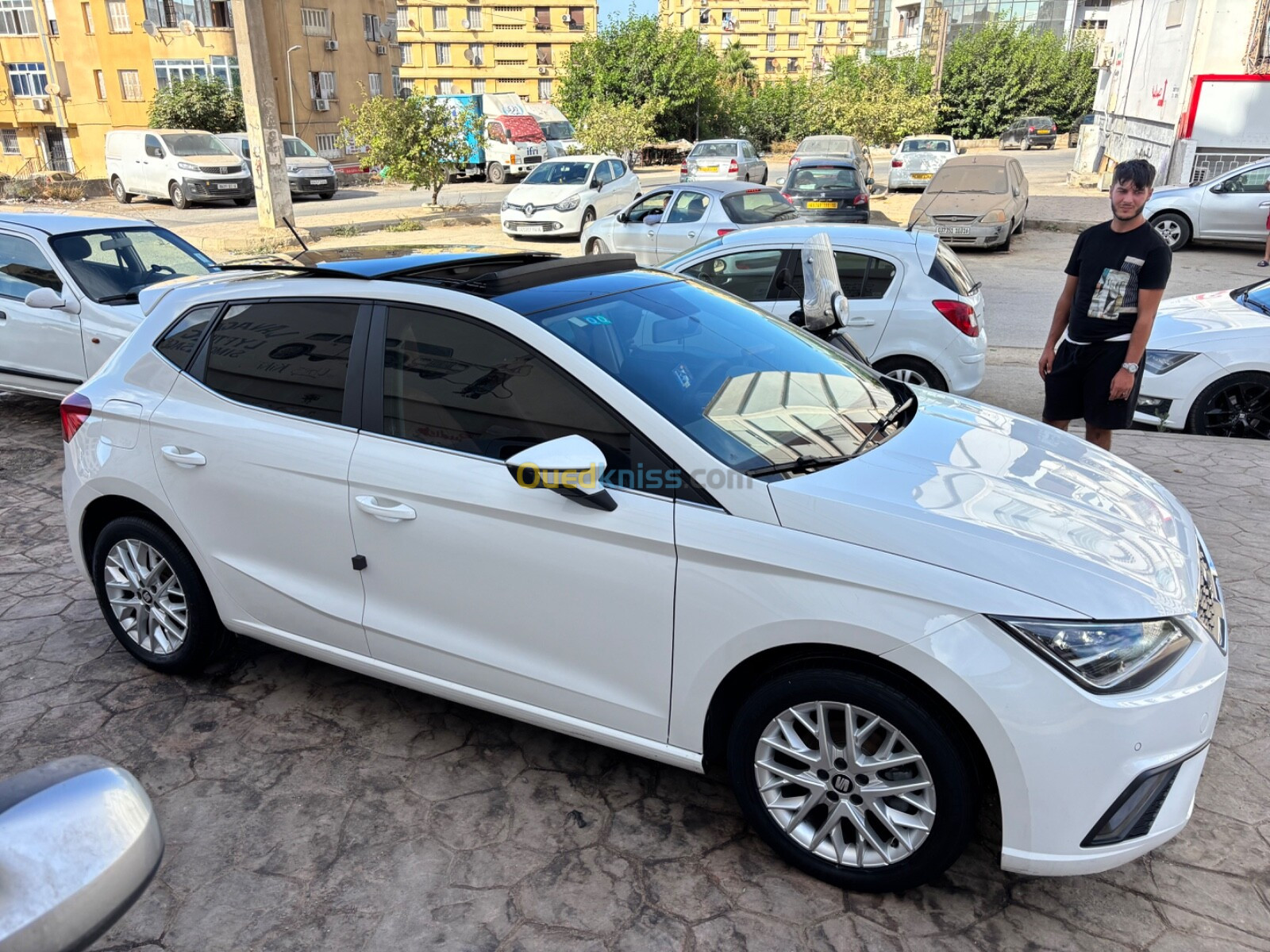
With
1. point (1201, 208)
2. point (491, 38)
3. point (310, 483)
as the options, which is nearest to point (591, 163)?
point (1201, 208)

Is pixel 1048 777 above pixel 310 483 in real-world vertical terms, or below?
below

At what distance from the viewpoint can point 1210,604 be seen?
2.74 metres

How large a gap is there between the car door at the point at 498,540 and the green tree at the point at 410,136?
2059cm

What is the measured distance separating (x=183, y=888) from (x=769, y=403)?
7.65ft

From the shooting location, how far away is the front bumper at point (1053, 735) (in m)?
2.27

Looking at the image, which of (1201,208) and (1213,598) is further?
(1201,208)

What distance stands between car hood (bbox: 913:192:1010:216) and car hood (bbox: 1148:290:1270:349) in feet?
31.4

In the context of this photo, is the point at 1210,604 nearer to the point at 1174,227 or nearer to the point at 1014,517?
the point at 1014,517

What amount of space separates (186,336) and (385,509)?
1299 mm

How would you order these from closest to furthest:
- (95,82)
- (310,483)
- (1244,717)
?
1. (310,483)
2. (1244,717)
3. (95,82)

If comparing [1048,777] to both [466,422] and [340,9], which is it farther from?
[340,9]

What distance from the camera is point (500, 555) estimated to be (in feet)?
9.38

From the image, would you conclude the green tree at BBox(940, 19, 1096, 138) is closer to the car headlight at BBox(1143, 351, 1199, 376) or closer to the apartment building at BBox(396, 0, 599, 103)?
the apartment building at BBox(396, 0, 599, 103)

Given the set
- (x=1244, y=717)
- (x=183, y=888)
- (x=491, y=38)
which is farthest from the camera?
(x=491, y=38)
